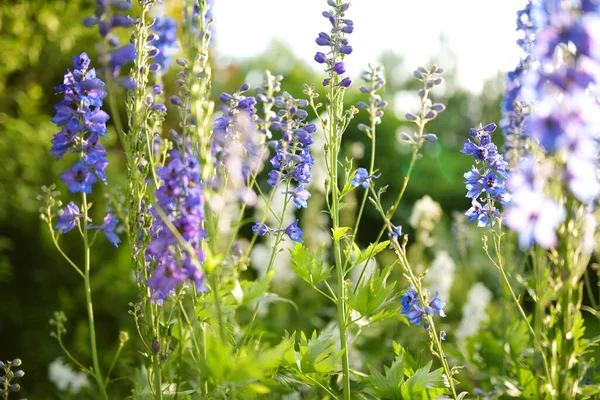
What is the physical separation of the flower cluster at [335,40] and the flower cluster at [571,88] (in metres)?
1.10

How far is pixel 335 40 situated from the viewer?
2.52 m

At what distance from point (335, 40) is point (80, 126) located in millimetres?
1128

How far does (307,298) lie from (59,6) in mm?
4259

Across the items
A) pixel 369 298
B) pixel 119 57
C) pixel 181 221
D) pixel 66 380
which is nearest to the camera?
pixel 119 57

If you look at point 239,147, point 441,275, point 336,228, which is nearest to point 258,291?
point 239,147

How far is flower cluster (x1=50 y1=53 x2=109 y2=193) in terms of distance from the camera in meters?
2.19

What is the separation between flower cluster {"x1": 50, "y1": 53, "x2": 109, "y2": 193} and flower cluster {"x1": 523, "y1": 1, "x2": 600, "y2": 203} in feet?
5.13

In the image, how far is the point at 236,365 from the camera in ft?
5.55

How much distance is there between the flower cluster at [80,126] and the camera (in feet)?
7.19

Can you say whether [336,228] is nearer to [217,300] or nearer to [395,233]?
[395,233]

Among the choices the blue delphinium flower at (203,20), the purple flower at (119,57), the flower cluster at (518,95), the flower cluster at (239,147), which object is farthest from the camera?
the flower cluster at (518,95)

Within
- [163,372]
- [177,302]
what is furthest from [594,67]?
[163,372]

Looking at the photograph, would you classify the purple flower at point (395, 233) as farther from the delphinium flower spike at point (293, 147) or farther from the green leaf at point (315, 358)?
the green leaf at point (315, 358)

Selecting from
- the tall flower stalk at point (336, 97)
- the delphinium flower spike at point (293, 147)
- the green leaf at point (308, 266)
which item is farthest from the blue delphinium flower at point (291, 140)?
the green leaf at point (308, 266)
